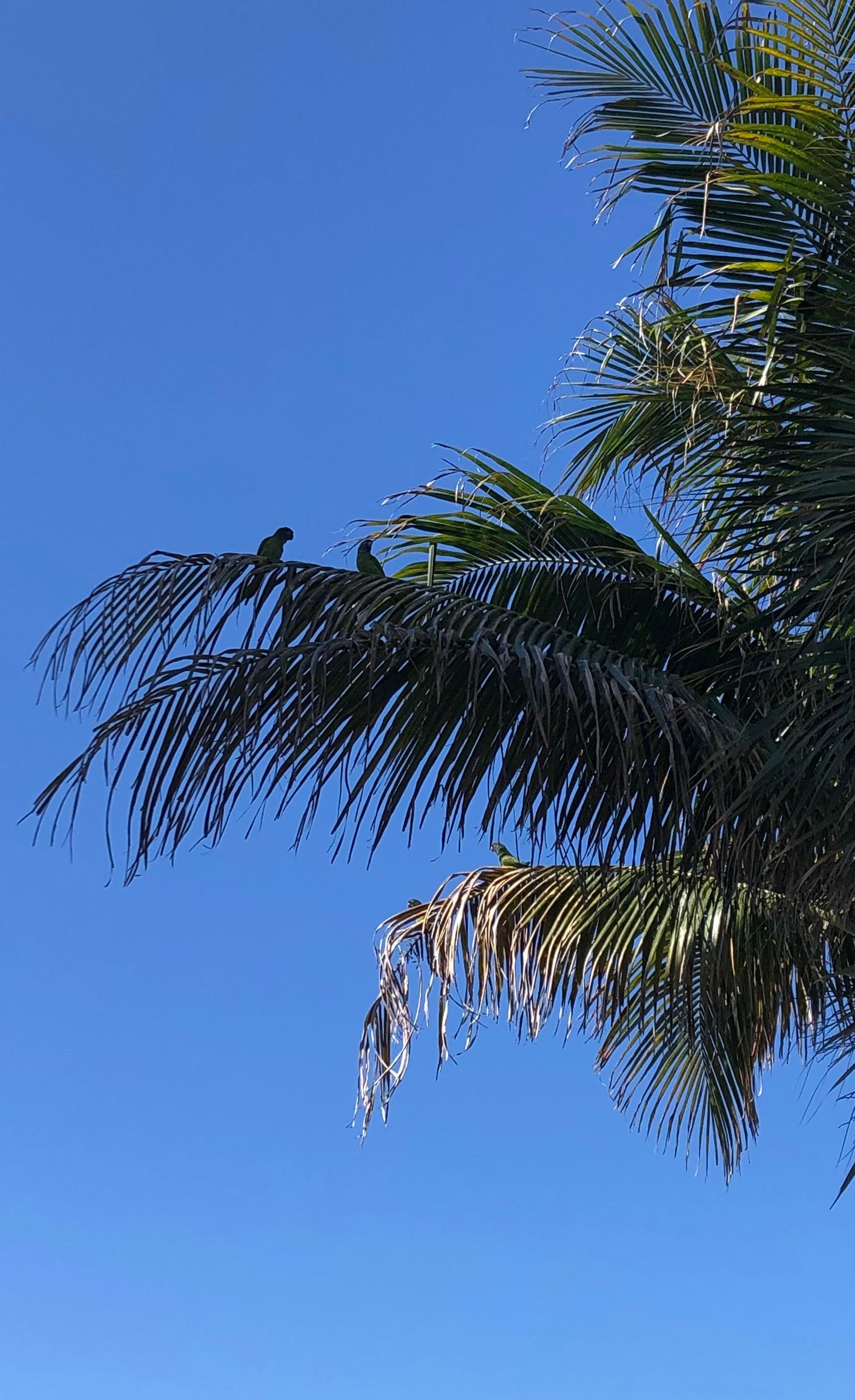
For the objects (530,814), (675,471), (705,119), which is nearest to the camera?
(530,814)

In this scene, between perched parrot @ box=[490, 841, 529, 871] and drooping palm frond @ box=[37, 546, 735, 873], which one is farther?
perched parrot @ box=[490, 841, 529, 871]

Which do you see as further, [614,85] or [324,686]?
[614,85]

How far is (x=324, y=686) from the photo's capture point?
3.76m

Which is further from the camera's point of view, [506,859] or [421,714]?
[506,859]

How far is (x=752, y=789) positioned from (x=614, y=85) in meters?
2.22

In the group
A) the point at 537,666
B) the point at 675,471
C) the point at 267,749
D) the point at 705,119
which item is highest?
the point at 705,119

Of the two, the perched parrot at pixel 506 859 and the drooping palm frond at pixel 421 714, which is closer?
the drooping palm frond at pixel 421 714

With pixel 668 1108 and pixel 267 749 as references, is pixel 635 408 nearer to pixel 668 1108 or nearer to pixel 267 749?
pixel 267 749

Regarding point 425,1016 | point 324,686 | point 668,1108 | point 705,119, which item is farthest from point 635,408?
point 668,1108

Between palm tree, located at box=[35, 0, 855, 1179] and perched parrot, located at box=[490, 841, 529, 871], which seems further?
perched parrot, located at box=[490, 841, 529, 871]

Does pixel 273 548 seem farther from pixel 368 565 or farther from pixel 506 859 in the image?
pixel 506 859

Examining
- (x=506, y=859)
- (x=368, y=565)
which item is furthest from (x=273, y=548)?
(x=506, y=859)

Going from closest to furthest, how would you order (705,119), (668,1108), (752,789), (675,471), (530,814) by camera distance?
(752,789) → (530,814) → (705,119) → (675,471) → (668,1108)

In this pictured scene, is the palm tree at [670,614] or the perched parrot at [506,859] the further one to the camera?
the perched parrot at [506,859]
